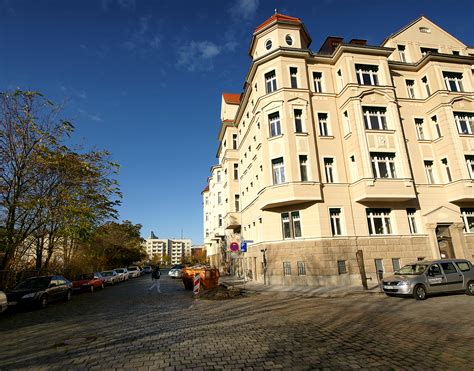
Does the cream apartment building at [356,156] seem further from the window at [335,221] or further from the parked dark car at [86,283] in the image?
the parked dark car at [86,283]

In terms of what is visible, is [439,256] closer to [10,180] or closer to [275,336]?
[275,336]

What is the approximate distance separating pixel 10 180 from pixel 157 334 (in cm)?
1375

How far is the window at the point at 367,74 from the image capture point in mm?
21812

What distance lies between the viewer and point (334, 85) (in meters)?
22.8

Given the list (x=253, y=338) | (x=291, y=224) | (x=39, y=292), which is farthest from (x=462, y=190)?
(x=39, y=292)

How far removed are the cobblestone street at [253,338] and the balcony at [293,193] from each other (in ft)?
28.4

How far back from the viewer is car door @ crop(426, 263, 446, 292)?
12438mm

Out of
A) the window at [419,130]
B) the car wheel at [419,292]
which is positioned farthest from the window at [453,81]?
the car wheel at [419,292]

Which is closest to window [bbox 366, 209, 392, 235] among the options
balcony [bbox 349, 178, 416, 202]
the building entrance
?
balcony [bbox 349, 178, 416, 202]

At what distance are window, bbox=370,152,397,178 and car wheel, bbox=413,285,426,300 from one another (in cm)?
923

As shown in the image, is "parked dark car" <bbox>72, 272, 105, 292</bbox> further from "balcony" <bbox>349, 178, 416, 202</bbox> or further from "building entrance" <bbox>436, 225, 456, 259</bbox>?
"building entrance" <bbox>436, 225, 456, 259</bbox>

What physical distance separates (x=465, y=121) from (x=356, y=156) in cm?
1015

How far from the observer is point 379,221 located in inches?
793

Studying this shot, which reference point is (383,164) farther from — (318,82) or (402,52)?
(402,52)
